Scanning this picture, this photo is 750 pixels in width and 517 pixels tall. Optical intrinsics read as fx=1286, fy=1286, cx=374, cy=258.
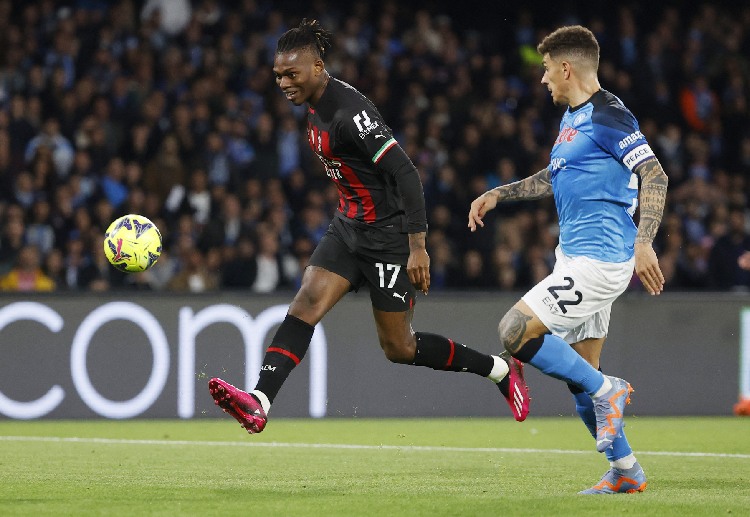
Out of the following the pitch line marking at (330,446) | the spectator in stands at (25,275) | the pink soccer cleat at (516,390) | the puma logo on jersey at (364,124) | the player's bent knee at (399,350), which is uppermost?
the puma logo on jersey at (364,124)

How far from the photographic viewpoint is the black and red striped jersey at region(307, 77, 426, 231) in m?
6.59

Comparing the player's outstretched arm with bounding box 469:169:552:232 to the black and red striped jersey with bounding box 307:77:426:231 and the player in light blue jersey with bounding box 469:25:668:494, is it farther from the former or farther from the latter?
the black and red striped jersey with bounding box 307:77:426:231

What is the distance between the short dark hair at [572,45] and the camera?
6.24 metres

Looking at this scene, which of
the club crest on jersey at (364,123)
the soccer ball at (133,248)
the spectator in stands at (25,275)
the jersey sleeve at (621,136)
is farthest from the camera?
the spectator in stands at (25,275)

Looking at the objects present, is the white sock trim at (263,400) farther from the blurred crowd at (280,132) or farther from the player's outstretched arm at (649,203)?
the blurred crowd at (280,132)

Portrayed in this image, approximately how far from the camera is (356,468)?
7.29 m

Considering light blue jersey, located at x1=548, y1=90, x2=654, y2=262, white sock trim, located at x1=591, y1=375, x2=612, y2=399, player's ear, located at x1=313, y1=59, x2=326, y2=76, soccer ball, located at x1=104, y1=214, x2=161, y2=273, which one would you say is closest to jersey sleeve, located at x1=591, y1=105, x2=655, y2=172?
light blue jersey, located at x1=548, y1=90, x2=654, y2=262

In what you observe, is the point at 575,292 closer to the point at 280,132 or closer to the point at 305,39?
the point at 305,39

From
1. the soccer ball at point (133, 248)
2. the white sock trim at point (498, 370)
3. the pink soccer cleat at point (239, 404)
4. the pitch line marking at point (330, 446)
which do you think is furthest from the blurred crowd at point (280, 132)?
the pink soccer cleat at point (239, 404)

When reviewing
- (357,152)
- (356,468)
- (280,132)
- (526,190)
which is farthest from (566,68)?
(280,132)

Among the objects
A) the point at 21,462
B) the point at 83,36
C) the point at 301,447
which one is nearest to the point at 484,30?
the point at 83,36

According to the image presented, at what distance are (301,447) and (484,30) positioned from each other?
33.1ft

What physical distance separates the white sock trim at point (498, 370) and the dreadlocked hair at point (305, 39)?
207cm

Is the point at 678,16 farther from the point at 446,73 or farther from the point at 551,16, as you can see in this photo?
the point at 446,73
